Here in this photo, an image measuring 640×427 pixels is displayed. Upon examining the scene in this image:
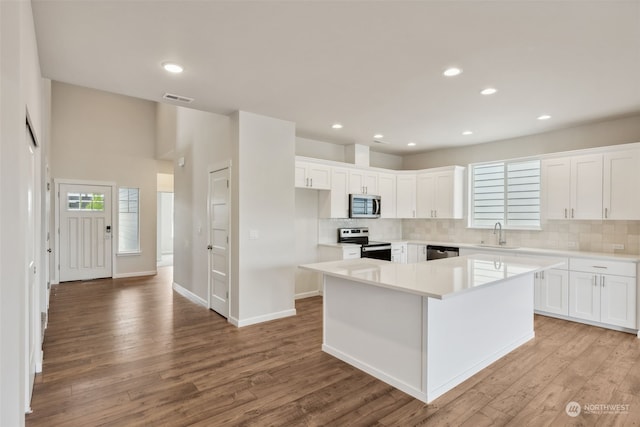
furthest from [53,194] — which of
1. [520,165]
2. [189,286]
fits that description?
[520,165]

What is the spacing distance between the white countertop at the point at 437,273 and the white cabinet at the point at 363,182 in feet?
8.06

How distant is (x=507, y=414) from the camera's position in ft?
7.57

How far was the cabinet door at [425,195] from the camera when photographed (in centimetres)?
630

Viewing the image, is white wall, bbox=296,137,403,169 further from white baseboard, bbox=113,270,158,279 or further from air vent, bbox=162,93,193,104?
white baseboard, bbox=113,270,158,279

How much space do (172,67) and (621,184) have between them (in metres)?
5.30

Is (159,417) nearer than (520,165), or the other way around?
(159,417)

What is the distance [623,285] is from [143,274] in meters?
8.42

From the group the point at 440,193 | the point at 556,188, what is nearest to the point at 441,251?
the point at 440,193

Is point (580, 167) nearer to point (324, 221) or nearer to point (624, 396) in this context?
point (624, 396)

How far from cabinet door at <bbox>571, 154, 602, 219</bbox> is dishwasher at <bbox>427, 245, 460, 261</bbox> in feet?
5.55

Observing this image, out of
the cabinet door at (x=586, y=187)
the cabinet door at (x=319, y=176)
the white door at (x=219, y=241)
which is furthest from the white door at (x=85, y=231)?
the cabinet door at (x=586, y=187)

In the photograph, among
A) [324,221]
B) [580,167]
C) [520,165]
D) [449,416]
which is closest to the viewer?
[449,416]

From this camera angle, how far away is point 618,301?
397cm

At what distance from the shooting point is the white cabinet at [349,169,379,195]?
578 cm
